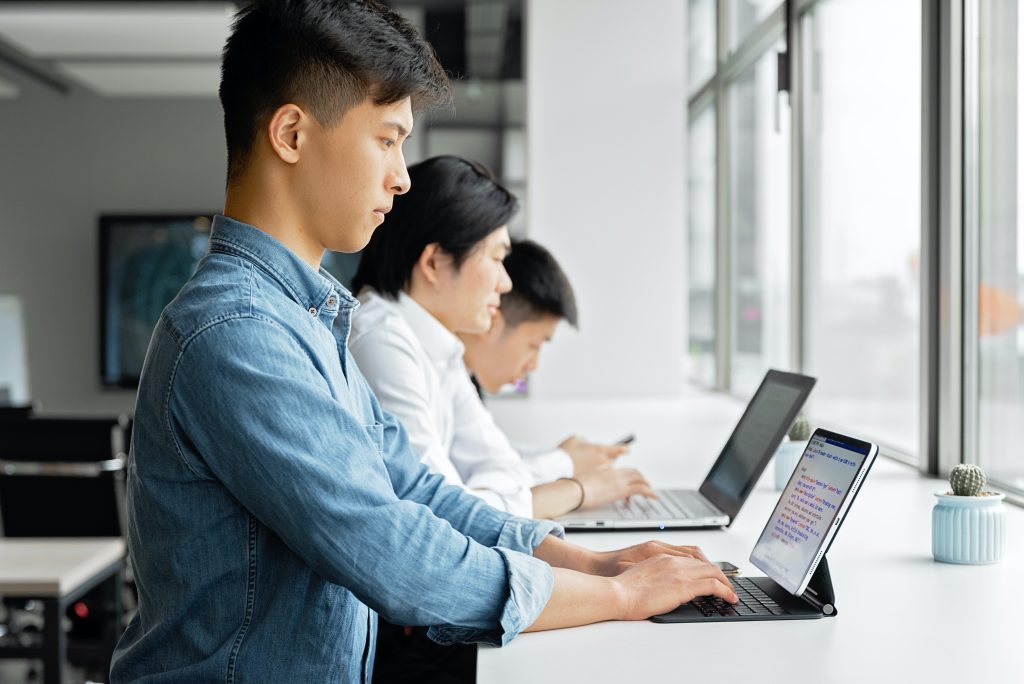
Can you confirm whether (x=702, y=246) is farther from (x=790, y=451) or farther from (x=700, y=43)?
(x=790, y=451)

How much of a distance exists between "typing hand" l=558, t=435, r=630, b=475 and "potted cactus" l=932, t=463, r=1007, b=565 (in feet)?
2.77

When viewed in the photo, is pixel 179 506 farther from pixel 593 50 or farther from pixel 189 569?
pixel 593 50

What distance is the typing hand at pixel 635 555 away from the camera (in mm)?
1192

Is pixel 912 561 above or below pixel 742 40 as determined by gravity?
below

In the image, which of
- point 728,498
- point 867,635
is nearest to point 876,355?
point 728,498

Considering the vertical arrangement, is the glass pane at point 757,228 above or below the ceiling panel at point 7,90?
below

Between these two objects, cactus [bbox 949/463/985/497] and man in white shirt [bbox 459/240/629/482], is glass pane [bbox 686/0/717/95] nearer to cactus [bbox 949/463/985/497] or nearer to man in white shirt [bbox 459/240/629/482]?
man in white shirt [bbox 459/240/629/482]

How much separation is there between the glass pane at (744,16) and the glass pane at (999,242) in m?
1.60

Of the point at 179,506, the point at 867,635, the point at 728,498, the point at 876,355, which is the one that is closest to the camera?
the point at 179,506

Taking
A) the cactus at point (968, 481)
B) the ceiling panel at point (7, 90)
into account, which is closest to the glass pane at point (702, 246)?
the cactus at point (968, 481)

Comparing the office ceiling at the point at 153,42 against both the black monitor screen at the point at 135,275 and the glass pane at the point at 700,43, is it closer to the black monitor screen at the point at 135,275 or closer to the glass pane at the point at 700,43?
the black monitor screen at the point at 135,275

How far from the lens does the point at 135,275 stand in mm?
6371

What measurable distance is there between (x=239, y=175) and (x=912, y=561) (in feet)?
3.15

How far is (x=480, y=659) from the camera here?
37.1 inches
